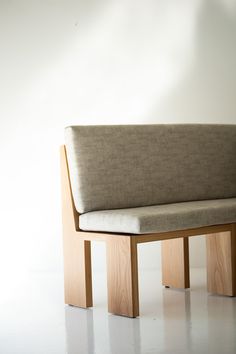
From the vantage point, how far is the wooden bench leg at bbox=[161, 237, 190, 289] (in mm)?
3725

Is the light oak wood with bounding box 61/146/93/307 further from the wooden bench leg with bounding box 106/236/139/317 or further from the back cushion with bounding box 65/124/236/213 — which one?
the wooden bench leg with bounding box 106/236/139/317

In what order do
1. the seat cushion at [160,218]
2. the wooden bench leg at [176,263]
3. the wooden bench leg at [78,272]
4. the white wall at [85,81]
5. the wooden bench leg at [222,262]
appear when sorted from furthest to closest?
the white wall at [85,81] → the wooden bench leg at [176,263] → the wooden bench leg at [222,262] → the wooden bench leg at [78,272] → the seat cushion at [160,218]

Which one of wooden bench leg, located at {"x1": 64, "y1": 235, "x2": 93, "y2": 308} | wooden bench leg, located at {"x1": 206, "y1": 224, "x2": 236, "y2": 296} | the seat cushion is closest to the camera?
the seat cushion

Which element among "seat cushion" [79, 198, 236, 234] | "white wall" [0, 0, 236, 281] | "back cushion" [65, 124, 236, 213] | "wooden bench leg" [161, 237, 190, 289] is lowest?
"wooden bench leg" [161, 237, 190, 289]

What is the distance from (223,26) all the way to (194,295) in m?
1.77

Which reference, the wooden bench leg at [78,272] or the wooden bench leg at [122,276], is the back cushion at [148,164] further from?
the wooden bench leg at [122,276]

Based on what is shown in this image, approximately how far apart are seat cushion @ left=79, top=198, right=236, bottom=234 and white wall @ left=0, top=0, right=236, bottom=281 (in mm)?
1048

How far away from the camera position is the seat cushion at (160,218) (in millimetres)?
3014

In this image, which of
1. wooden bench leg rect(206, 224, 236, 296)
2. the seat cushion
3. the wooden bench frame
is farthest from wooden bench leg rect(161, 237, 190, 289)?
the seat cushion

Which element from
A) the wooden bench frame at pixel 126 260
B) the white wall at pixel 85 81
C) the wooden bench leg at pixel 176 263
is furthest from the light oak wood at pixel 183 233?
the white wall at pixel 85 81

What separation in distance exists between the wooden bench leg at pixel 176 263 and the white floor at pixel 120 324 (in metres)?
0.07

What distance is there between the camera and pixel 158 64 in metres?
4.39

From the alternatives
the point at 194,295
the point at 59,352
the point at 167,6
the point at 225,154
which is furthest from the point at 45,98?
the point at 59,352

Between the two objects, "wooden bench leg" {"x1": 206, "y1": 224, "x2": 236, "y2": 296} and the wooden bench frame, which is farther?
"wooden bench leg" {"x1": 206, "y1": 224, "x2": 236, "y2": 296}
